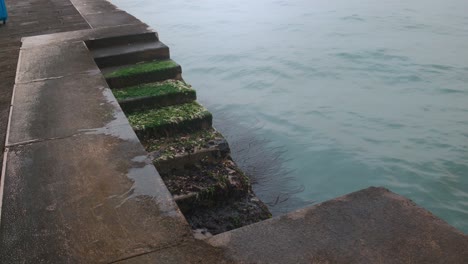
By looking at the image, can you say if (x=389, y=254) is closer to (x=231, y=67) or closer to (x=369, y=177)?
(x=369, y=177)

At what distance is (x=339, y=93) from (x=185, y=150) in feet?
26.5

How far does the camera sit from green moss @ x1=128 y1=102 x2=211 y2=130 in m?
3.50

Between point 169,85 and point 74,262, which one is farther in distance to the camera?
point 169,85

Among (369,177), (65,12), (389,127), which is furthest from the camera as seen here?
(389,127)

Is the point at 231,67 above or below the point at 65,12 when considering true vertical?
below

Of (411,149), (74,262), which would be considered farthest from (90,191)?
(411,149)

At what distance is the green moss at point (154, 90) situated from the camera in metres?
3.94

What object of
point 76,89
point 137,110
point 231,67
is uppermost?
point 76,89

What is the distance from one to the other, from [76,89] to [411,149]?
20.8 ft

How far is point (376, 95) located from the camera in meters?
10.3

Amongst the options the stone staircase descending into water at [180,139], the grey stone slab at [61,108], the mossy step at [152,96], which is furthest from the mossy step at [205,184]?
the mossy step at [152,96]

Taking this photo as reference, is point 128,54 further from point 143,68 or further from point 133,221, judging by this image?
point 133,221

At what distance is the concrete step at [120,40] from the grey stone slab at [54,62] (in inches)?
5.0

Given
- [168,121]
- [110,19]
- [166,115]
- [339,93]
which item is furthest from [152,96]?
[339,93]
